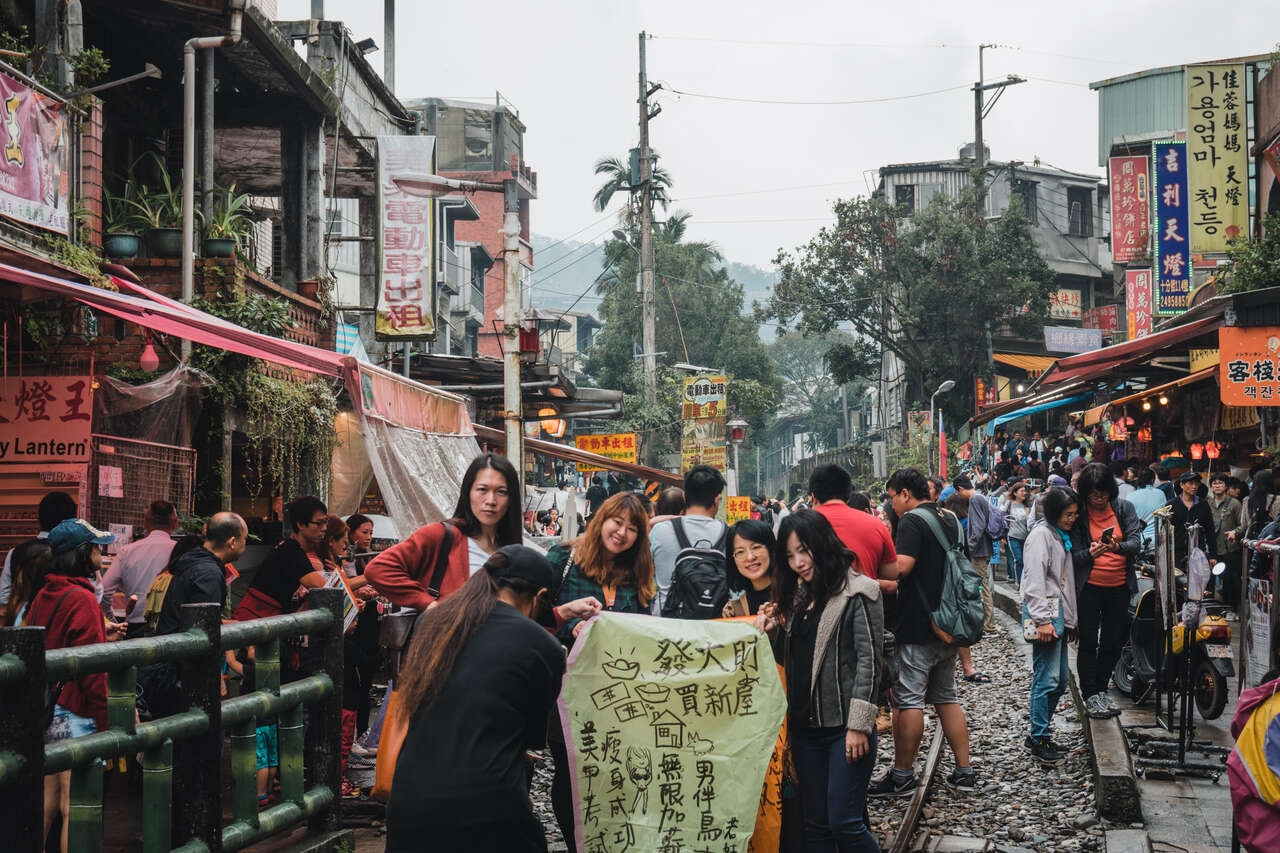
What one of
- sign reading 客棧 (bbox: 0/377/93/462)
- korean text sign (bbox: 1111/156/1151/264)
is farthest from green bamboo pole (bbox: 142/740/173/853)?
korean text sign (bbox: 1111/156/1151/264)

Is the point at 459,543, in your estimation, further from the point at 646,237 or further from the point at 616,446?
the point at 646,237

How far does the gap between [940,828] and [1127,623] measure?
2668mm

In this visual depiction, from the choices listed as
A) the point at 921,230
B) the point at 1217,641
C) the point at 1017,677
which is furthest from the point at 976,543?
the point at 921,230

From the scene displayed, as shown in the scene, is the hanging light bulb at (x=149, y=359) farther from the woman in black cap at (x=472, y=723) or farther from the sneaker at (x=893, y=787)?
the woman in black cap at (x=472, y=723)

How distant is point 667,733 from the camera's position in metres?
5.34

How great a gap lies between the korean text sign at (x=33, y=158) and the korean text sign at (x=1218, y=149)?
625 inches

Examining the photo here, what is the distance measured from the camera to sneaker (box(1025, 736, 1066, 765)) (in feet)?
28.5

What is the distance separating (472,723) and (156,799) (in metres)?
1.41

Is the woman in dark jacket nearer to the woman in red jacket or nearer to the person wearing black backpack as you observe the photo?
the person wearing black backpack

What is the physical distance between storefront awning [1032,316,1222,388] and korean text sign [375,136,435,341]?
8162mm

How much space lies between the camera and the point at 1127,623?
357 inches

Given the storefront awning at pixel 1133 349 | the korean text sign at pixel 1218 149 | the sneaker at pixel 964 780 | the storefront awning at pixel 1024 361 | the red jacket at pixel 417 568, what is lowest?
the sneaker at pixel 964 780

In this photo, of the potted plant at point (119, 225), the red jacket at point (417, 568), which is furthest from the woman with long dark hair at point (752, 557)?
the potted plant at point (119, 225)

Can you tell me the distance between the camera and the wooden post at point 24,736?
3.64m
